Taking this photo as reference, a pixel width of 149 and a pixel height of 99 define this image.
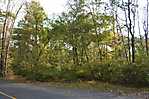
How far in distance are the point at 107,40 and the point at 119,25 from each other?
2404 mm

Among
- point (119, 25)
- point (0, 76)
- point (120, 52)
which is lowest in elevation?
point (0, 76)

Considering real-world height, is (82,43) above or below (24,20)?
below

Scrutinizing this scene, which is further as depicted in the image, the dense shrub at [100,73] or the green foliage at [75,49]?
the green foliage at [75,49]

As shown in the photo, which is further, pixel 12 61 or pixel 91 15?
pixel 12 61

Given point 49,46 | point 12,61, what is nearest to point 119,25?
point 49,46

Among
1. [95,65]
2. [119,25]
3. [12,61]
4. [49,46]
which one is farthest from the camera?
[12,61]

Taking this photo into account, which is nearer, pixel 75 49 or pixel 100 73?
pixel 100 73

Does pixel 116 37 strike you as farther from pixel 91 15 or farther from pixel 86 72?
pixel 86 72

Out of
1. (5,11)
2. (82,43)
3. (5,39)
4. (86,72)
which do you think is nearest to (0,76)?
(5,39)

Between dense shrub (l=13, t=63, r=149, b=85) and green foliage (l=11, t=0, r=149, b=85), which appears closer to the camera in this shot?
dense shrub (l=13, t=63, r=149, b=85)

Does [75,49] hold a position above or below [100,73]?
above

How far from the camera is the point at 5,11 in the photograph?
138ft

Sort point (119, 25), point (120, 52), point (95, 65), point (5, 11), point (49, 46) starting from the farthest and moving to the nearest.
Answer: point (49, 46)
point (5, 11)
point (120, 52)
point (119, 25)
point (95, 65)

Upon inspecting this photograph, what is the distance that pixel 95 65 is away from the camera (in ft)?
87.6
